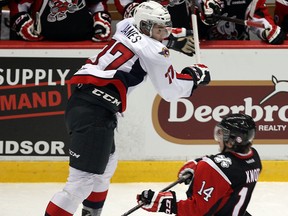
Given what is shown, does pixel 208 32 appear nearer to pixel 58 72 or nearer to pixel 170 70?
pixel 58 72

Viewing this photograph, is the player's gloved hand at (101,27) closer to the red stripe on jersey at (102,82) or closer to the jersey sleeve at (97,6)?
the jersey sleeve at (97,6)

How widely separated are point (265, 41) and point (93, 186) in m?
1.65

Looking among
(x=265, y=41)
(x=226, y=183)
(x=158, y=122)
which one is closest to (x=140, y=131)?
(x=158, y=122)

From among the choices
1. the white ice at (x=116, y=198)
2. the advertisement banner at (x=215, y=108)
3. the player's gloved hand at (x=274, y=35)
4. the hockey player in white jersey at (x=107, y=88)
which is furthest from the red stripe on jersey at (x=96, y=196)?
the player's gloved hand at (x=274, y=35)

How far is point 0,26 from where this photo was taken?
5684 millimetres

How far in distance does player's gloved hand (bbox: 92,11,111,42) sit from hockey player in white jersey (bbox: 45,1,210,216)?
1.19 meters

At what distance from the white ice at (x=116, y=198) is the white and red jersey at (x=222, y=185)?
55.3 inches

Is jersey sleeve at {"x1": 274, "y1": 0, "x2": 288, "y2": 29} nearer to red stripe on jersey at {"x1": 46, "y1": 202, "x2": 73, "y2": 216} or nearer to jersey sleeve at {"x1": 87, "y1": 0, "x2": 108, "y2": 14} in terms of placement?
jersey sleeve at {"x1": 87, "y1": 0, "x2": 108, "y2": 14}

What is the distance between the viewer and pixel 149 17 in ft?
13.1

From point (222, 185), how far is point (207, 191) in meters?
0.06

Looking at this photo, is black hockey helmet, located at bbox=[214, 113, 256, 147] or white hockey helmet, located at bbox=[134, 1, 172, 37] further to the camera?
white hockey helmet, located at bbox=[134, 1, 172, 37]

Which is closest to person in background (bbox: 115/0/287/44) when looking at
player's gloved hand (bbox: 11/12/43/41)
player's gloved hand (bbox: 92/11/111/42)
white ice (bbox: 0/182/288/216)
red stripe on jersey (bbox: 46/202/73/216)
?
player's gloved hand (bbox: 92/11/111/42)

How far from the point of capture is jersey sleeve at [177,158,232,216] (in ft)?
10.8

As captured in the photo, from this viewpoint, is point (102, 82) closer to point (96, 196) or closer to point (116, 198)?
point (96, 196)
